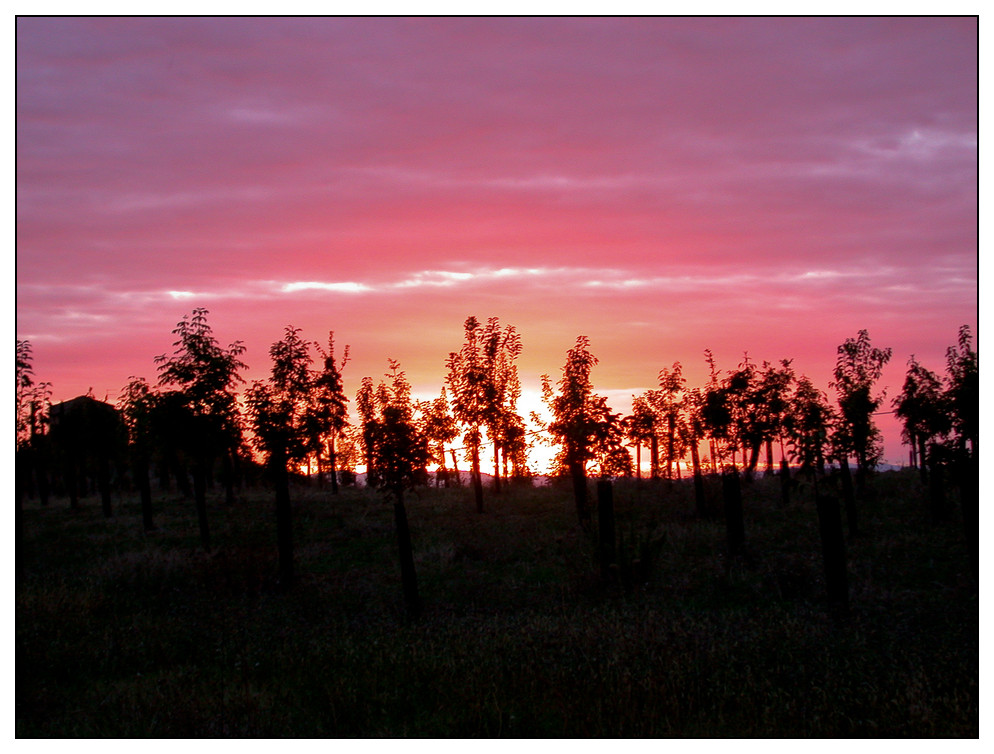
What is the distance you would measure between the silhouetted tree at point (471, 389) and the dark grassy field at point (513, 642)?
14.4m

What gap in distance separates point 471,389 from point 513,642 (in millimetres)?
28376

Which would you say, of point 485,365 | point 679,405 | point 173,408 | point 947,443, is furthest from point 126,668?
point 679,405

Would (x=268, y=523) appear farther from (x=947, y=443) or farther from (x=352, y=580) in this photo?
(x=947, y=443)

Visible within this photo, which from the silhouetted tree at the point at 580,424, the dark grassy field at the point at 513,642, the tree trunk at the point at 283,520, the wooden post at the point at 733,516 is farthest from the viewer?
the silhouetted tree at the point at 580,424

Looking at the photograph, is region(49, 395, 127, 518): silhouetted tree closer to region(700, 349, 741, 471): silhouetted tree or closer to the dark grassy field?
the dark grassy field

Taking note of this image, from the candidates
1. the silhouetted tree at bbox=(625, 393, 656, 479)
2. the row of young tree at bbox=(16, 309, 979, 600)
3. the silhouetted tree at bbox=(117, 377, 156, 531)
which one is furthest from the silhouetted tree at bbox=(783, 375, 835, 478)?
the silhouetted tree at bbox=(117, 377, 156, 531)

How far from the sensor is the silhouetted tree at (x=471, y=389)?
39.3 metres

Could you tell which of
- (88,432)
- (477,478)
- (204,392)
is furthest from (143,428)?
(88,432)

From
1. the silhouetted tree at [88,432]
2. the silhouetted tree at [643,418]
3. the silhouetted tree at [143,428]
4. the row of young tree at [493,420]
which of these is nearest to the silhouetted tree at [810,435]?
the row of young tree at [493,420]

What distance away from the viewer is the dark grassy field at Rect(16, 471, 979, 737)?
8.54m

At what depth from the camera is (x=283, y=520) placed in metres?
21.5

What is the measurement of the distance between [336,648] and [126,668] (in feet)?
10.9

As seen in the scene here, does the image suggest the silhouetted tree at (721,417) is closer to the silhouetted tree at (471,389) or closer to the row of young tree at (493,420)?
the row of young tree at (493,420)

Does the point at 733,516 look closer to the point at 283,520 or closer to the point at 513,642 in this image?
the point at 513,642
